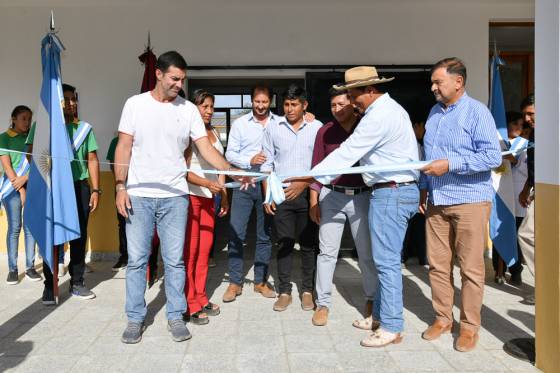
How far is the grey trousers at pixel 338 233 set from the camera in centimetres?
375

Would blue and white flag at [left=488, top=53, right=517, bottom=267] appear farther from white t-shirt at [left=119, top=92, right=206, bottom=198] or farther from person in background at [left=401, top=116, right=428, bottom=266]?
white t-shirt at [left=119, top=92, right=206, bottom=198]

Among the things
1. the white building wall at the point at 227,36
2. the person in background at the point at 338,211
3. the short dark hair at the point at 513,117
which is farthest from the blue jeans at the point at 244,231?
the short dark hair at the point at 513,117

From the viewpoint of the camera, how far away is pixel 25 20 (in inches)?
257

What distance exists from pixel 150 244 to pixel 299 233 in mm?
1370

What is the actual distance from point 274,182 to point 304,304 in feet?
4.13

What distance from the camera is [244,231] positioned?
15.3 feet

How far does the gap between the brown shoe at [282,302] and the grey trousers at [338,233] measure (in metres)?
0.43

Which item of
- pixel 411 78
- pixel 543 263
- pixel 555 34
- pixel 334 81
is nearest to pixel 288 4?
pixel 334 81

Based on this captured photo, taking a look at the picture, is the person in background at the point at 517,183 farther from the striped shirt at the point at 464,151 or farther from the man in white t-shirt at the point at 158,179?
the man in white t-shirt at the point at 158,179

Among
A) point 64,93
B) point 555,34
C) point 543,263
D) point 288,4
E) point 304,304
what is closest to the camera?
point 555,34

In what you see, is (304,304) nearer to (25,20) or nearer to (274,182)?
(274,182)

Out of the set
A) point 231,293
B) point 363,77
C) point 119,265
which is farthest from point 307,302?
point 119,265

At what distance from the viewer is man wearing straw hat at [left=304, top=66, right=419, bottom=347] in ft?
11.1

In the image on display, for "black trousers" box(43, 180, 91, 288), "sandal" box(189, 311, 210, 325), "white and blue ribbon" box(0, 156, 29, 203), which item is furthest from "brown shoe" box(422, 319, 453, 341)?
"white and blue ribbon" box(0, 156, 29, 203)
